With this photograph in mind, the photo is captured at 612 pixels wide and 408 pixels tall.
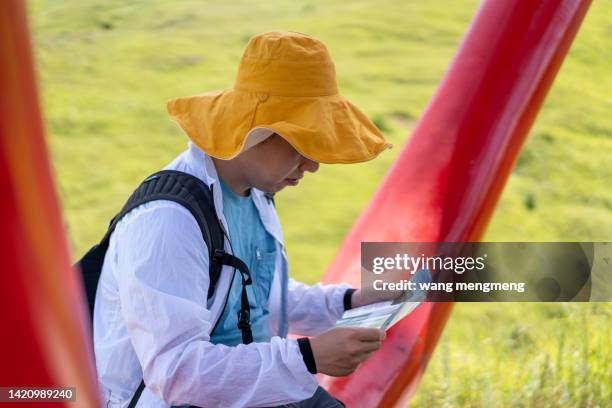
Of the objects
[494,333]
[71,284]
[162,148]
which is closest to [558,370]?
[494,333]

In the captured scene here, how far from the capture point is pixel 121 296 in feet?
4.75

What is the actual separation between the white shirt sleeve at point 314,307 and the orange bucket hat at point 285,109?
46 centimetres

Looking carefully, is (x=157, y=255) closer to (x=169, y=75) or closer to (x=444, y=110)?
(x=444, y=110)

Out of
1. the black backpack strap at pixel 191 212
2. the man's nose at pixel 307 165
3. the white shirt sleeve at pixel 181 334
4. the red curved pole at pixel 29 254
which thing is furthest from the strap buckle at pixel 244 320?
the red curved pole at pixel 29 254

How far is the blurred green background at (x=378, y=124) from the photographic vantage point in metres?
2.51

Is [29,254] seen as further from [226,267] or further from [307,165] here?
[307,165]

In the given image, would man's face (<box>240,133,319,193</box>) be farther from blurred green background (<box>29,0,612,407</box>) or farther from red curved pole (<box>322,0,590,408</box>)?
blurred green background (<box>29,0,612,407</box>)

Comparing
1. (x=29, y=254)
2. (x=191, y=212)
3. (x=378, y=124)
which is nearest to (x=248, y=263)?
(x=191, y=212)

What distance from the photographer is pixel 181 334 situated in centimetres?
142

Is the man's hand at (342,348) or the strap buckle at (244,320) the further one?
the strap buckle at (244,320)

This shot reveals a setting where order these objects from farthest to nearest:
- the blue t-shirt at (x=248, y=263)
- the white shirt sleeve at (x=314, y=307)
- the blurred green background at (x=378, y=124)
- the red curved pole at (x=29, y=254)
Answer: the blurred green background at (x=378, y=124)
the white shirt sleeve at (x=314, y=307)
the blue t-shirt at (x=248, y=263)
the red curved pole at (x=29, y=254)

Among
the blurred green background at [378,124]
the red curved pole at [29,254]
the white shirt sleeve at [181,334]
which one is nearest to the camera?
the red curved pole at [29,254]

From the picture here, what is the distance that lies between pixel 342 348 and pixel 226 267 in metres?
0.24

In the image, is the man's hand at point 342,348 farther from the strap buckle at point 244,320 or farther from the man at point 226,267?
the strap buckle at point 244,320
